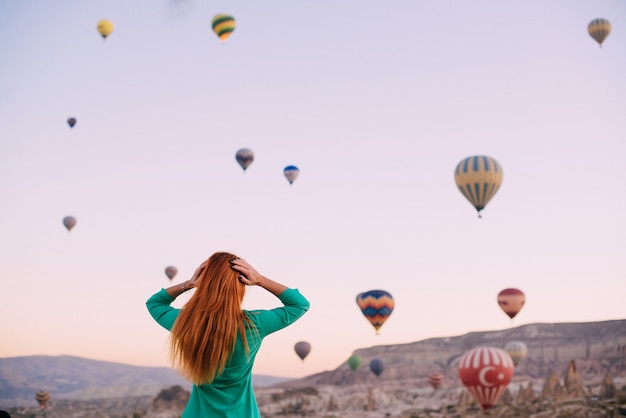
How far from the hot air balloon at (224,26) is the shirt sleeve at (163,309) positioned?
1927 inches

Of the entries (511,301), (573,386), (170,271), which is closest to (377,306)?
(511,301)

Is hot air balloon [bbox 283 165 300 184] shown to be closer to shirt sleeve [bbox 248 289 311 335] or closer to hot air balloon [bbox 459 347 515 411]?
hot air balloon [bbox 459 347 515 411]

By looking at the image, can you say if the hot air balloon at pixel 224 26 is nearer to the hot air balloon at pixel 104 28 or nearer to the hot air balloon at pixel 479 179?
the hot air balloon at pixel 104 28

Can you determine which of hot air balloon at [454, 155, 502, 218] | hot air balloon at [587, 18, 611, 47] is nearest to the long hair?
hot air balloon at [454, 155, 502, 218]

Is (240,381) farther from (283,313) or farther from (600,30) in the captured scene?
(600,30)

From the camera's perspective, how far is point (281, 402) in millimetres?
94625

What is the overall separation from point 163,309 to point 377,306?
165 ft

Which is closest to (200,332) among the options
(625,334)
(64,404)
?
(64,404)

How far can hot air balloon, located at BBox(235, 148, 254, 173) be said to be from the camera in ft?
172

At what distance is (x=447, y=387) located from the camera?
334 ft

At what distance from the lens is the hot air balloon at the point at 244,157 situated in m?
52.3

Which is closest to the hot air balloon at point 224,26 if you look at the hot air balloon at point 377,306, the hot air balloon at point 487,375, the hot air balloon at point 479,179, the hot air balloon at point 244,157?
the hot air balloon at point 244,157

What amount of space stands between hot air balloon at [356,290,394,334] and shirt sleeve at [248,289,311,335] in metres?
50.2

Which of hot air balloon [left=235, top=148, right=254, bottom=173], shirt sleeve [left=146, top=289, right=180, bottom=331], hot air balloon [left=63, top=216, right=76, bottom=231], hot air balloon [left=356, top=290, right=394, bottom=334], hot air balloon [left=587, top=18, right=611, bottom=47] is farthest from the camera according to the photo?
hot air balloon [left=63, top=216, right=76, bottom=231]
